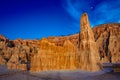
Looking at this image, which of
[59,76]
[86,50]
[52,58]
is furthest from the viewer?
[86,50]

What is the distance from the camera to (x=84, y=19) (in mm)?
47812

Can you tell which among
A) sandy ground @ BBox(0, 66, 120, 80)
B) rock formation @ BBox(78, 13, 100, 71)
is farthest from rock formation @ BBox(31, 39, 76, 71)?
sandy ground @ BBox(0, 66, 120, 80)

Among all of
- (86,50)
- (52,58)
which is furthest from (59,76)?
(86,50)

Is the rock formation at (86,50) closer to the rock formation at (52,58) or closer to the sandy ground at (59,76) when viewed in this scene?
the rock formation at (52,58)

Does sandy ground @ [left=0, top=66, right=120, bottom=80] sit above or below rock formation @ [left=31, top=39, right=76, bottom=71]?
below

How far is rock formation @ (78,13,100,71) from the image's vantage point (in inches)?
1633

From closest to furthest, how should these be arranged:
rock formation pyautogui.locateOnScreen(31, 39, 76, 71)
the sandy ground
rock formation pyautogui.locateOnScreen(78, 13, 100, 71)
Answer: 1. the sandy ground
2. rock formation pyautogui.locateOnScreen(78, 13, 100, 71)
3. rock formation pyautogui.locateOnScreen(31, 39, 76, 71)

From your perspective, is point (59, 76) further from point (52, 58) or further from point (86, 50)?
point (86, 50)

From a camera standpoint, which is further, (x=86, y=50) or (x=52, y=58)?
(x=86, y=50)

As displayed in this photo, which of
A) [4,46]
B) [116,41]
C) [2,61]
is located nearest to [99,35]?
[116,41]

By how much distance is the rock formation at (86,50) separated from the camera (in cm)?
4147

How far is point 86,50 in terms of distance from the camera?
43.8 m

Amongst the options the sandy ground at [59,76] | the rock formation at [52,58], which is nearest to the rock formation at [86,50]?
the rock formation at [52,58]

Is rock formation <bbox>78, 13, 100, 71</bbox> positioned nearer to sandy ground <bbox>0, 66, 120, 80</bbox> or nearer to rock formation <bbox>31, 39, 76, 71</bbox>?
rock formation <bbox>31, 39, 76, 71</bbox>
